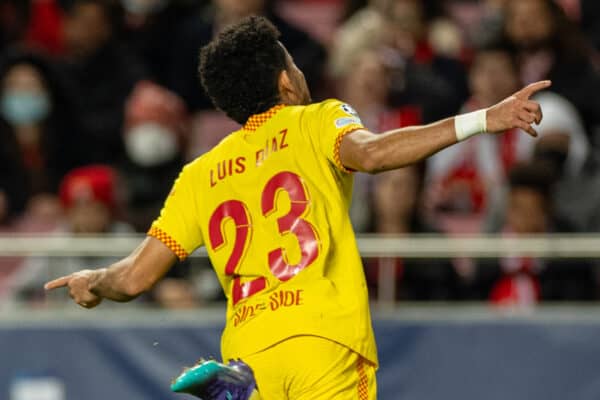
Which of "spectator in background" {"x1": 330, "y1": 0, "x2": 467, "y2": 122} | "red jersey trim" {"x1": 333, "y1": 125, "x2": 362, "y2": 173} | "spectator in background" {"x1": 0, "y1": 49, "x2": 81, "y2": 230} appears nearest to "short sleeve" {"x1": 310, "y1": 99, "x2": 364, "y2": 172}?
"red jersey trim" {"x1": 333, "y1": 125, "x2": 362, "y2": 173}

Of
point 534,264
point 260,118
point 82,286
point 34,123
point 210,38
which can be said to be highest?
point 210,38

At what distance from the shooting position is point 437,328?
8.38 metres

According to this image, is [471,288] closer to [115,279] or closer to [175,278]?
[175,278]

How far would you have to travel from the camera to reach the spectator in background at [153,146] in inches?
388

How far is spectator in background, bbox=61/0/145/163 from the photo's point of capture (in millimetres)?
10594

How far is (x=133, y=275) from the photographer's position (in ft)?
18.5

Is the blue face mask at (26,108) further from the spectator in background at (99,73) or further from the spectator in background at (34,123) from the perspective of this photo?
the spectator in background at (99,73)

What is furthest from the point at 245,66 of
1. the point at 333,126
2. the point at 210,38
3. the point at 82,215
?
the point at 210,38

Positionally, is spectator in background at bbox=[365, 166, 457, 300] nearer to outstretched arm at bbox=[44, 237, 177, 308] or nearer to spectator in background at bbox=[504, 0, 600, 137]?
spectator in background at bbox=[504, 0, 600, 137]

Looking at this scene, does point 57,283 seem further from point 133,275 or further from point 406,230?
point 406,230

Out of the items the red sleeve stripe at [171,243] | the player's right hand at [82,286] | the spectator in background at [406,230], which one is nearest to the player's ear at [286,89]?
the red sleeve stripe at [171,243]

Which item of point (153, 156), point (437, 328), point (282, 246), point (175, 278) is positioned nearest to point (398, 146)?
point (282, 246)

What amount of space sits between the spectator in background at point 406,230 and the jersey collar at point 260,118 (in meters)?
3.16

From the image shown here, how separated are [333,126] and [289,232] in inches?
15.3
